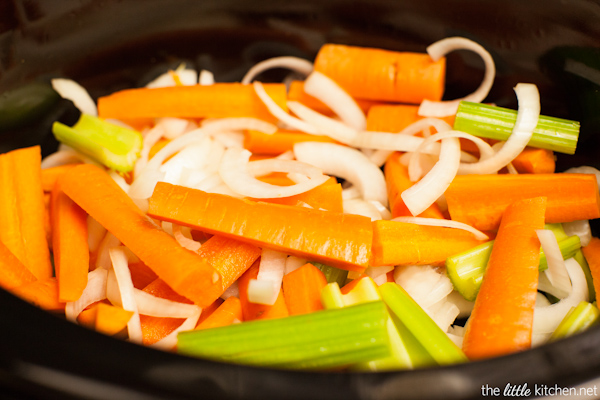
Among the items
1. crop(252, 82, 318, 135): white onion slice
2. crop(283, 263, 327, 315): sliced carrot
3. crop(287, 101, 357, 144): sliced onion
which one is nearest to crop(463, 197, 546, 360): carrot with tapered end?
crop(283, 263, 327, 315): sliced carrot

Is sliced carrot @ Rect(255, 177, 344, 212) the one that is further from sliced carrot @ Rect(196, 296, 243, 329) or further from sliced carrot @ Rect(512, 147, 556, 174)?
sliced carrot @ Rect(512, 147, 556, 174)

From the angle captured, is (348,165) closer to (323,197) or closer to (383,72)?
(323,197)

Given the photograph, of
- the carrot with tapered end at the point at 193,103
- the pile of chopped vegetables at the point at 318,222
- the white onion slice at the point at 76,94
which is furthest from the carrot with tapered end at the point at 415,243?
the white onion slice at the point at 76,94

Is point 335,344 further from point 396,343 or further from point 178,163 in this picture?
point 178,163

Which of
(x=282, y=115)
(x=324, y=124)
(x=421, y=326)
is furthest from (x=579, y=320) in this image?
(x=282, y=115)

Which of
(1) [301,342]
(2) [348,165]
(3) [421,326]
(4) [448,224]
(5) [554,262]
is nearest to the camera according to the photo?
Result: (1) [301,342]

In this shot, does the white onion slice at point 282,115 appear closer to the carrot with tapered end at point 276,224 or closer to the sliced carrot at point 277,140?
the sliced carrot at point 277,140
